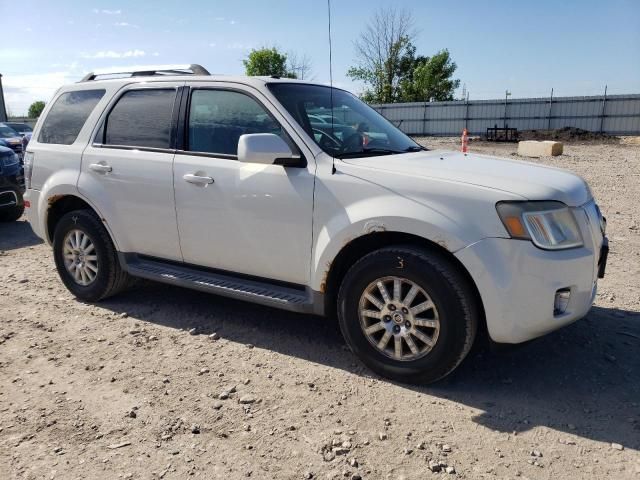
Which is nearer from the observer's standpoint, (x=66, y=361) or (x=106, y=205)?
(x=66, y=361)

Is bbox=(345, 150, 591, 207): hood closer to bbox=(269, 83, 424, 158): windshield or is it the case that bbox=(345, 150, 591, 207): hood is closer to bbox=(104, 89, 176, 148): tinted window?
bbox=(269, 83, 424, 158): windshield

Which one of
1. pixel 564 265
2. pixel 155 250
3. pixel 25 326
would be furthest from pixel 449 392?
pixel 25 326

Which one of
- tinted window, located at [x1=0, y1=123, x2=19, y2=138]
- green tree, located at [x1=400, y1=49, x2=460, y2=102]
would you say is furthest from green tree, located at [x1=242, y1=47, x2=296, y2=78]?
tinted window, located at [x1=0, y1=123, x2=19, y2=138]

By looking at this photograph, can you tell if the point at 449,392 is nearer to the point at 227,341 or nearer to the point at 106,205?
the point at 227,341

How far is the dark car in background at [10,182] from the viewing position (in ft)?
26.5

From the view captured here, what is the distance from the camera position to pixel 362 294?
10.8 ft

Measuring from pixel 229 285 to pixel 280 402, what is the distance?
1036 mm

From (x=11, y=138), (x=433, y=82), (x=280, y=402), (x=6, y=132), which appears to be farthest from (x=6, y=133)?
(x=433, y=82)

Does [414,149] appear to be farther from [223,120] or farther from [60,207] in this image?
[60,207]

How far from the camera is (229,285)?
3859mm

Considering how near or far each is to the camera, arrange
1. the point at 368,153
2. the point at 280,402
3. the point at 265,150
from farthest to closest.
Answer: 1. the point at 368,153
2. the point at 265,150
3. the point at 280,402

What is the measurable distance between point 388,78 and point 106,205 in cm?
5003

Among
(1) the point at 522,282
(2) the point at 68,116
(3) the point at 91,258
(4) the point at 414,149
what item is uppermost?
(2) the point at 68,116

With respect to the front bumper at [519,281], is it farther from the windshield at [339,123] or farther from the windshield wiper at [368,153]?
the windshield at [339,123]
